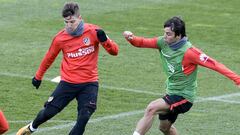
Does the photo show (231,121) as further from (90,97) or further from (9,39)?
(9,39)

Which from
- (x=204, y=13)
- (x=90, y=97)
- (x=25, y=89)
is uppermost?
(x=90, y=97)

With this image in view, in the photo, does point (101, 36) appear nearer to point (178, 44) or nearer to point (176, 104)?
point (178, 44)

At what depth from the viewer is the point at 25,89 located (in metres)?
16.5

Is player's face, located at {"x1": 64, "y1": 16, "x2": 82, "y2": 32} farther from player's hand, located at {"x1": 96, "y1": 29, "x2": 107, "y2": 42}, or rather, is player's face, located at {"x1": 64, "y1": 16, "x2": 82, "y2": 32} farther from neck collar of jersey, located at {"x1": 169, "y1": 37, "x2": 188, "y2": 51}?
neck collar of jersey, located at {"x1": 169, "y1": 37, "x2": 188, "y2": 51}

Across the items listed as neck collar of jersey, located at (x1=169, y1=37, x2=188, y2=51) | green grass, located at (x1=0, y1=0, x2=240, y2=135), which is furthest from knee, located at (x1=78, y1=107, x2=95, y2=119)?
neck collar of jersey, located at (x1=169, y1=37, x2=188, y2=51)

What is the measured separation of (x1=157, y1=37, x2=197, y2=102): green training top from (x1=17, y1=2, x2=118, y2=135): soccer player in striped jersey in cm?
73

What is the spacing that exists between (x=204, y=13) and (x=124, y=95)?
9.20m

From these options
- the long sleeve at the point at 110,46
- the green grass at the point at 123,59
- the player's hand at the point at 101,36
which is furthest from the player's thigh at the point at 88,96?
the green grass at the point at 123,59

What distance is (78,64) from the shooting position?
1258 centimetres

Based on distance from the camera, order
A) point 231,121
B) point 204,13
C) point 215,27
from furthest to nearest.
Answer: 1. point 204,13
2. point 215,27
3. point 231,121

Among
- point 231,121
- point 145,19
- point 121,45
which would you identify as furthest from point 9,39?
point 231,121

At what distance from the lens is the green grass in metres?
14.7

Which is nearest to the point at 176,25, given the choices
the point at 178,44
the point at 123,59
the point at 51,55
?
the point at 178,44

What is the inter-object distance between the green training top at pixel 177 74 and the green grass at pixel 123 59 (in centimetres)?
165
